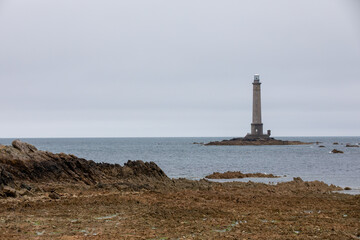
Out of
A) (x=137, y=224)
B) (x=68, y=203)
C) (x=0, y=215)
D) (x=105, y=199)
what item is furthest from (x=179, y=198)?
(x=0, y=215)

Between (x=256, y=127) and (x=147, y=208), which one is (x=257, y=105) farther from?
(x=147, y=208)

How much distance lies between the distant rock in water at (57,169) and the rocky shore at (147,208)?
0.18 feet

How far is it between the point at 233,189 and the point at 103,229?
43.0ft

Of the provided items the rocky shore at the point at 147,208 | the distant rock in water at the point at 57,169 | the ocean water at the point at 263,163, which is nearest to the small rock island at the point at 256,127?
the ocean water at the point at 263,163

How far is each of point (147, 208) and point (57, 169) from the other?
36.2ft

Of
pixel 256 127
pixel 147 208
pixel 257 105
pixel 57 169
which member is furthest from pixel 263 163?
pixel 256 127

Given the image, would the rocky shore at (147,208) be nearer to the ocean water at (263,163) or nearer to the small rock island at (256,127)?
the ocean water at (263,163)

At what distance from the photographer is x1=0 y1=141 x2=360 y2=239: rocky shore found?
1312cm

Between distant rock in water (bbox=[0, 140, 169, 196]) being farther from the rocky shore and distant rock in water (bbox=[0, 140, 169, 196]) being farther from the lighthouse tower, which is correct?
the lighthouse tower

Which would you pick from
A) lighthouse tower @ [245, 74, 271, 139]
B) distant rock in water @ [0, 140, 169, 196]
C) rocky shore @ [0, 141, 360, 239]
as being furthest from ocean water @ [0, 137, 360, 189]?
lighthouse tower @ [245, 74, 271, 139]

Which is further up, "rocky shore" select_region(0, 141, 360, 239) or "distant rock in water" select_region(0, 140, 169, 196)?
"distant rock in water" select_region(0, 140, 169, 196)

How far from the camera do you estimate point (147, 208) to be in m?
17.4

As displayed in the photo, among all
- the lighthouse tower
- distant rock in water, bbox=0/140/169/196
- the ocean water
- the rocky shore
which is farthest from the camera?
the lighthouse tower

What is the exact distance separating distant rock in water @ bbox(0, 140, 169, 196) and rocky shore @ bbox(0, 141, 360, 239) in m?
0.06
